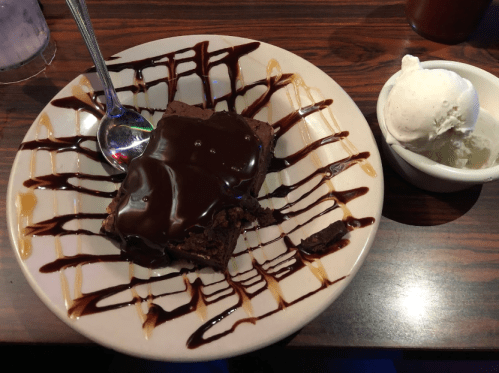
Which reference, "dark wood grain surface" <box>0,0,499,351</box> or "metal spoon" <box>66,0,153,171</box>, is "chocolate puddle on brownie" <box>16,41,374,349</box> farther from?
"dark wood grain surface" <box>0,0,499,351</box>

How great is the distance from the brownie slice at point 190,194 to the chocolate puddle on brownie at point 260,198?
89 millimetres

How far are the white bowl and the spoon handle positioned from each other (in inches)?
37.6

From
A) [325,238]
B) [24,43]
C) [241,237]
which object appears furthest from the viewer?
[24,43]

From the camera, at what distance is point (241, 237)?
133 centimetres

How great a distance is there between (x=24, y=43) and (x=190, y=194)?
120 cm

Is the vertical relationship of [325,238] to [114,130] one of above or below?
below

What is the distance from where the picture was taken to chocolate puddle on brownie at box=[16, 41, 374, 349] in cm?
104

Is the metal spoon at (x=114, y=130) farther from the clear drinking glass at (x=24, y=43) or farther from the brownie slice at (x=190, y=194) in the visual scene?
the clear drinking glass at (x=24, y=43)

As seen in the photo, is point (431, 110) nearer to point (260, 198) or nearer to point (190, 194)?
point (260, 198)

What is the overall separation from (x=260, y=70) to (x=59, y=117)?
76 centimetres

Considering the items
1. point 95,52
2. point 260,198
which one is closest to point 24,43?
point 95,52

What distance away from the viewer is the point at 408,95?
1.21 m

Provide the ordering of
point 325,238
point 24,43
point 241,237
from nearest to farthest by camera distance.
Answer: point 325,238, point 241,237, point 24,43

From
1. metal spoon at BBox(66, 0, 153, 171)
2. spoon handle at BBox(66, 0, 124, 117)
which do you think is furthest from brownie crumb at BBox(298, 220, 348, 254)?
spoon handle at BBox(66, 0, 124, 117)
